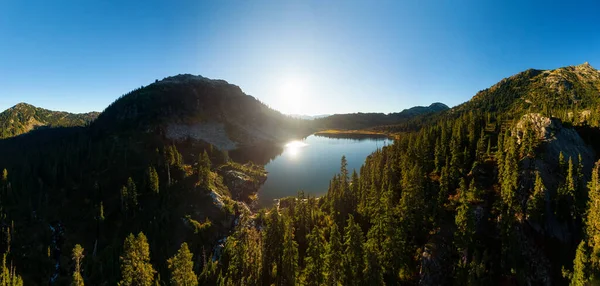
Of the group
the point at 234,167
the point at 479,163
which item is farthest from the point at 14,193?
the point at 479,163

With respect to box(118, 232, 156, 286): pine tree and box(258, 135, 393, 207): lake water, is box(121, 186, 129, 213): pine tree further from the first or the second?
box(258, 135, 393, 207): lake water

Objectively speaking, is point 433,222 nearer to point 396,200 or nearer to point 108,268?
point 396,200

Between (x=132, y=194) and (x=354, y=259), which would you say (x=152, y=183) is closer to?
(x=132, y=194)

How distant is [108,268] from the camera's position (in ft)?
210

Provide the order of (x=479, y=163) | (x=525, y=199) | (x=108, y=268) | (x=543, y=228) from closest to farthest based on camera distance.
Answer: (x=543, y=228), (x=525, y=199), (x=108, y=268), (x=479, y=163)

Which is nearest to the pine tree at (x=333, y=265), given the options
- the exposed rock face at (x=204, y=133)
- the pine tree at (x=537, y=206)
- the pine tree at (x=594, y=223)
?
the pine tree at (x=594, y=223)

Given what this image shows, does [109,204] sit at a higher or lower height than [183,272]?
higher

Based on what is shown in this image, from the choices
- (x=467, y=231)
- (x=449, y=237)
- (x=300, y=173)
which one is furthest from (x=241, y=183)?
(x=467, y=231)

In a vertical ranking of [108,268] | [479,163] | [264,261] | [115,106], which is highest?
[115,106]

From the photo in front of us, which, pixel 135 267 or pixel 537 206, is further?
pixel 537 206

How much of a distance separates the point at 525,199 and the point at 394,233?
33156 mm

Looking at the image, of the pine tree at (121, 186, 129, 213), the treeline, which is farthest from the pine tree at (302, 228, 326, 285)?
the pine tree at (121, 186, 129, 213)

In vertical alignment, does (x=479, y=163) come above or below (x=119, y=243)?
above

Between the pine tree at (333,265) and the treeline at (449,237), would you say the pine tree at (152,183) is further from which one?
the pine tree at (333,265)
